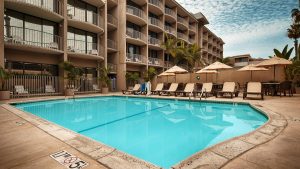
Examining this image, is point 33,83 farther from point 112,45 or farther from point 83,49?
point 112,45

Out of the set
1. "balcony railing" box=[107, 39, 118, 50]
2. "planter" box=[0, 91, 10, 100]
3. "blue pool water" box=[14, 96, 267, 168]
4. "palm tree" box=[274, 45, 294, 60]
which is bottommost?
"blue pool water" box=[14, 96, 267, 168]

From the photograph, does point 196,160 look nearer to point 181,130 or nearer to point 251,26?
point 181,130

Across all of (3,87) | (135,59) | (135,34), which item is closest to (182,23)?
(135,34)

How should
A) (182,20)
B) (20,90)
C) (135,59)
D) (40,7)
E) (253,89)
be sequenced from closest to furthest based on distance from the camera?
(253,89) < (20,90) < (40,7) < (135,59) < (182,20)

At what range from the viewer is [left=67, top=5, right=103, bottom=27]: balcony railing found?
17811 millimetres

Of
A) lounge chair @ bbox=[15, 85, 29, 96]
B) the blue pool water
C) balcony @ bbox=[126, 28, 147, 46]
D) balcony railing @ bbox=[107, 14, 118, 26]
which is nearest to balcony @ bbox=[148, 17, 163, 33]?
balcony @ bbox=[126, 28, 147, 46]

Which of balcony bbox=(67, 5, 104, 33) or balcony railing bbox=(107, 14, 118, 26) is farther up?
balcony railing bbox=(107, 14, 118, 26)

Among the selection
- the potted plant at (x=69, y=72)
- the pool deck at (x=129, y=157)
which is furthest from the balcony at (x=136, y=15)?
the pool deck at (x=129, y=157)

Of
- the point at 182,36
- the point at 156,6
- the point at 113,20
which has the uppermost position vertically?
the point at 156,6

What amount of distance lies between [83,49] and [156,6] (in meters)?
13.1

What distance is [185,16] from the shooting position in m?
34.4

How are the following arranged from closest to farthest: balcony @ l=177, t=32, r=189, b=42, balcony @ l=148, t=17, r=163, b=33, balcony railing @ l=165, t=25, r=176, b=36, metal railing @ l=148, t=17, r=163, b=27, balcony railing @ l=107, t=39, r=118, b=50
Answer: balcony railing @ l=107, t=39, r=118, b=50 → balcony @ l=148, t=17, r=163, b=33 → metal railing @ l=148, t=17, r=163, b=27 → balcony railing @ l=165, t=25, r=176, b=36 → balcony @ l=177, t=32, r=189, b=42

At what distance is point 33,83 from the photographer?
14742mm

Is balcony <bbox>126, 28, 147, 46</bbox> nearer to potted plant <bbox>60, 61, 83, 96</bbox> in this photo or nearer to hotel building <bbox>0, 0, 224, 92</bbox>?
hotel building <bbox>0, 0, 224, 92</bbox>
